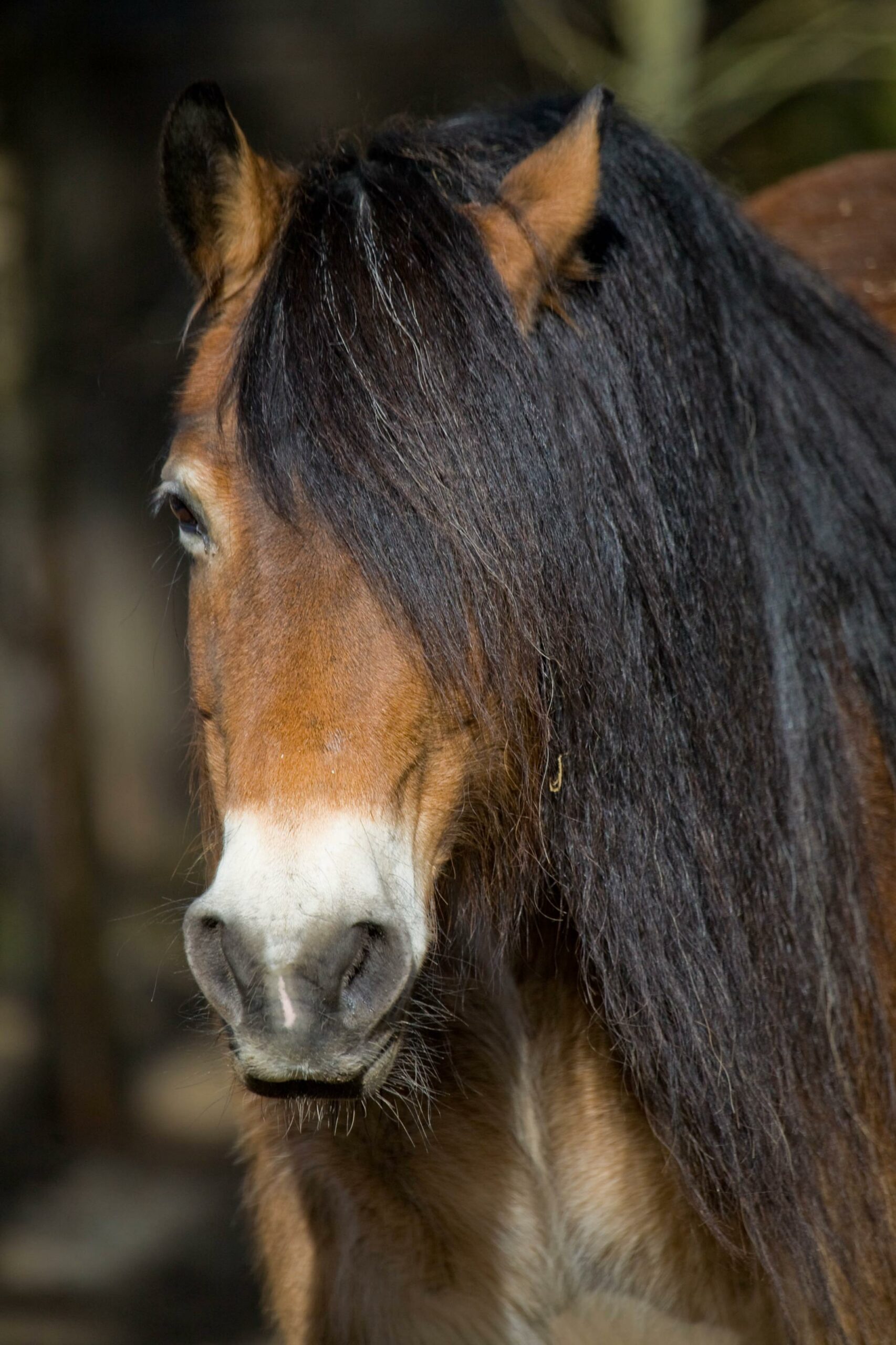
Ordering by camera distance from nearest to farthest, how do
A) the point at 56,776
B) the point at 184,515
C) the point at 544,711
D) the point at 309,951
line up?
the point at 309,951 < the point at 544,711 < the point at 184,515 < the point at 56,776

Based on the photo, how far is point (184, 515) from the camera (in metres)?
1.74

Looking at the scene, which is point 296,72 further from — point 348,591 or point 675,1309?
point 675,1309

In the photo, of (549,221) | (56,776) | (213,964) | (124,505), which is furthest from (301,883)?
(124,505)

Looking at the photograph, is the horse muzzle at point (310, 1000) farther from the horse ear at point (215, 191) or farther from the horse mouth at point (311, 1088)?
the horse ear at point (215, 191)

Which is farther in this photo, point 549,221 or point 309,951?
point 549,221

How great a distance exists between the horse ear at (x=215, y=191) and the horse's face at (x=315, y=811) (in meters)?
0.38

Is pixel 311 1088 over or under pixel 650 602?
under

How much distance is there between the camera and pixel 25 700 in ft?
15.4

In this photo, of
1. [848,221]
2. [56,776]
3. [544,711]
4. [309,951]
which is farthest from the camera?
[56,776]

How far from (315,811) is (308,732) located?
9cm

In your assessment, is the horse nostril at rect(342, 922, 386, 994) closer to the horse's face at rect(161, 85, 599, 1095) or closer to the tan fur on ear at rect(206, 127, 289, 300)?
the horse's face at rect(161, 85, 599, 1095)

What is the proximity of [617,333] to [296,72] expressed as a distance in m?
4.11

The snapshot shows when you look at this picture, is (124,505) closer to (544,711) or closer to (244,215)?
(244,215)

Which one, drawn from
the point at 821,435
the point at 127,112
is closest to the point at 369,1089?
the point at 821,435
